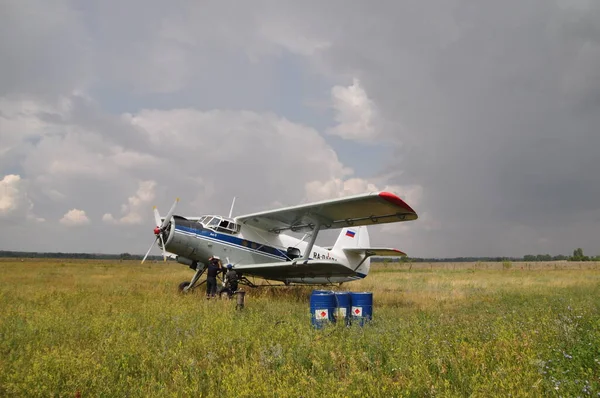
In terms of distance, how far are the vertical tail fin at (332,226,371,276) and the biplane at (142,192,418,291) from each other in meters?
2.00

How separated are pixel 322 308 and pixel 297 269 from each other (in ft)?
20.1

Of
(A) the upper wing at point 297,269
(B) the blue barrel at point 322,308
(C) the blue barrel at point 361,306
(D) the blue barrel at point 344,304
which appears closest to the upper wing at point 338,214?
(A) the upper wing at point 297,269

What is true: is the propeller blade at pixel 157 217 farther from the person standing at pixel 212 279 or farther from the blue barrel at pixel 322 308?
the blue barrel at pixel 322 308

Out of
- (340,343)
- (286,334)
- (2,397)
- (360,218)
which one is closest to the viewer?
(2,397)

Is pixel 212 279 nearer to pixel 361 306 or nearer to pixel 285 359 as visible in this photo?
pixel 361 306

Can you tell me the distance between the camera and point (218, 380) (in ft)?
14.2

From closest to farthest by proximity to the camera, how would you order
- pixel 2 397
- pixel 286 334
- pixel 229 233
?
pixel 2 397
pixel 286 334
pixel 229 233

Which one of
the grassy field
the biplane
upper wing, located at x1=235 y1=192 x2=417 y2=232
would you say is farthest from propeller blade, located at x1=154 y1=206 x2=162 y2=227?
the grassy field

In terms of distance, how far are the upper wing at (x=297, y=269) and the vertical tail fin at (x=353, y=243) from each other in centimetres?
366

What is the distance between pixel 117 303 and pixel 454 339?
8.23m

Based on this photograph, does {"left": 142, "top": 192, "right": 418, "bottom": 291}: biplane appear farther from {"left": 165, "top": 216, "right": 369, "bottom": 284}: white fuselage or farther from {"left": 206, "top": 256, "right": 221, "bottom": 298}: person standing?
{"left": 206, "top": 256, "right": 221, "bottom": 298}: person standing

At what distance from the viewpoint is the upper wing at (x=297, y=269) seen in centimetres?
1299

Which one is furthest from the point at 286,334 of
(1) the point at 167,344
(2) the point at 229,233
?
(2) the point at 229,233

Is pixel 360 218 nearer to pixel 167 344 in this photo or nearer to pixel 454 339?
pixel 454 339
